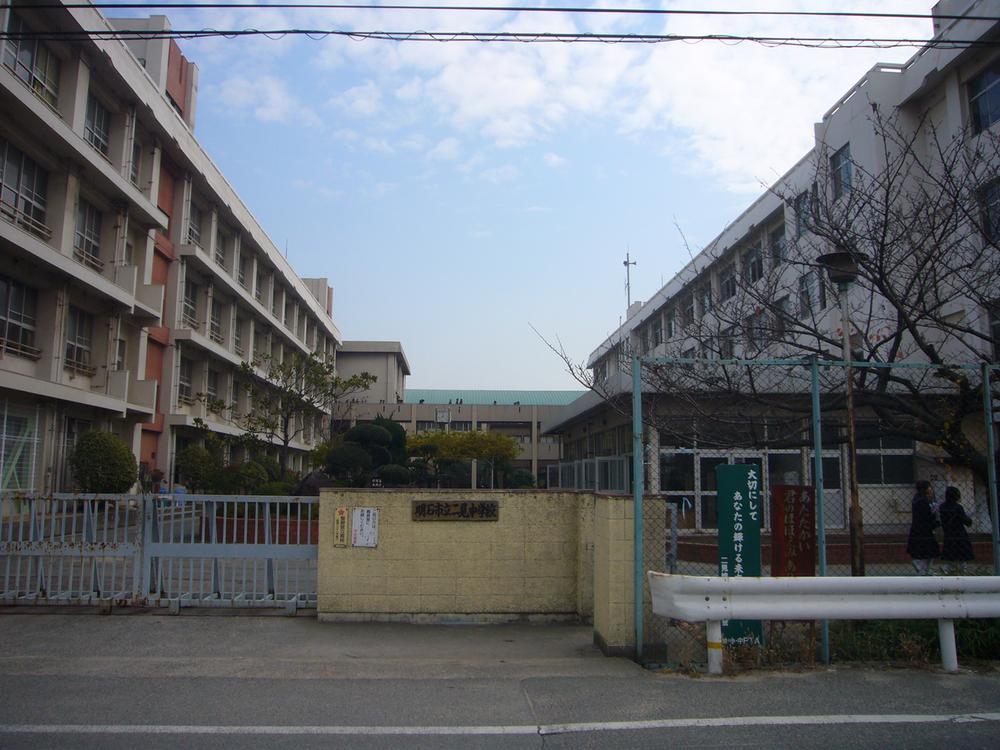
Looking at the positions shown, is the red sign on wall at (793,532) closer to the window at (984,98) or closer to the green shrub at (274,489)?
the green shrub at (274,489)

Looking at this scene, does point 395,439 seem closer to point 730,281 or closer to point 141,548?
point 730,281

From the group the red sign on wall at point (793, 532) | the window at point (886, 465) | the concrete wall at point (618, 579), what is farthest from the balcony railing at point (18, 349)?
the window at point (886, 465)

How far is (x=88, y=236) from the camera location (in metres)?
26.1

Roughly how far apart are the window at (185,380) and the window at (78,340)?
736 cm

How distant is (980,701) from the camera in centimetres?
608

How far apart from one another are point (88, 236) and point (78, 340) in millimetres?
3524

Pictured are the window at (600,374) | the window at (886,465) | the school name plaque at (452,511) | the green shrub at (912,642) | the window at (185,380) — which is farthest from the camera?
the window at (185,380)

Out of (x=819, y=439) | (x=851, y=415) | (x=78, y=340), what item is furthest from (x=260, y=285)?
(x=819, y=439)

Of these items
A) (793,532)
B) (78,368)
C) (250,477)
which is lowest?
(793,532)

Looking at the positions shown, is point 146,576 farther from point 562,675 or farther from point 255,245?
point 255,245

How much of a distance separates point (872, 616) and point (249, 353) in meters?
40.2

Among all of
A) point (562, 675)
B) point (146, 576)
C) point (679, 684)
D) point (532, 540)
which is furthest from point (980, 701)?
point (146, 576)

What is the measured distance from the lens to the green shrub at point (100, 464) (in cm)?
2364

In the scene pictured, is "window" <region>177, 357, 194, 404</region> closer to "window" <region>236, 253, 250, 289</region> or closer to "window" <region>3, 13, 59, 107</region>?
"window" <region>236, 253, 250, 289</region>
